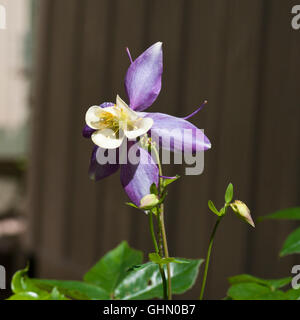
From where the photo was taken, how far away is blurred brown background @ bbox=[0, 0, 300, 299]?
5.50ft

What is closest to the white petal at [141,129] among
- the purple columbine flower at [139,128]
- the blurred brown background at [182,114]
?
the purple columbine flower at [139,128]

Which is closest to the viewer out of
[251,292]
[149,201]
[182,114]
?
[149,201]

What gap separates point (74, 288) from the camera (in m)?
0.53

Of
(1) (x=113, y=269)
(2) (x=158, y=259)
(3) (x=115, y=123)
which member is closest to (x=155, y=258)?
(2) (x=158, y=259)

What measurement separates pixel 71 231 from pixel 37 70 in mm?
974

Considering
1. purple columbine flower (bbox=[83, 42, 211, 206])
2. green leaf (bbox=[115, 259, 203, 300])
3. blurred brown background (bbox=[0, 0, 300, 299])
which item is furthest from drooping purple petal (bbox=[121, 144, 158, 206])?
blurred brown background (bbox=[0, 0, 300, 299])

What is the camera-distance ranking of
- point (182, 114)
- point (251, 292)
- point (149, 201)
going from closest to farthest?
point (149, 201) < point (251, 292) < point (182, 114)

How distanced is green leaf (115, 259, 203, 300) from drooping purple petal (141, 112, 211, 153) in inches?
7.3

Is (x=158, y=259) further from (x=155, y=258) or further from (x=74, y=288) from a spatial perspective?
(x=74, y=288)

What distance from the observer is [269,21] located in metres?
1.70

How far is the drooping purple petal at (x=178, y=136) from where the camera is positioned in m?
0.36

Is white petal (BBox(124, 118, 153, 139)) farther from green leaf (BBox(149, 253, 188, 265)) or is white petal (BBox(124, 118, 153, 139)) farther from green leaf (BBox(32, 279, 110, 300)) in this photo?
green leaf (BBox(32, 279, 110, 300))

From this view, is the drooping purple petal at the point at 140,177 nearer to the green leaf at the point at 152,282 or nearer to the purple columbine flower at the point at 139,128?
the purple columbine flower at the point at 139,128

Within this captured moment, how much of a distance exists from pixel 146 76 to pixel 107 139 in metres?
0.06
